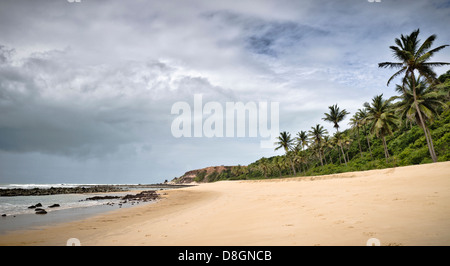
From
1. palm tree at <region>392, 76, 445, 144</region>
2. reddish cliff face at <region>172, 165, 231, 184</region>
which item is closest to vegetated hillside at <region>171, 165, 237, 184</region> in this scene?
reddish cliff face at <region>172, 165, 231, 184</region>

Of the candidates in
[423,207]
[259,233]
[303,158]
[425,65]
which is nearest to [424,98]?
[425,65]

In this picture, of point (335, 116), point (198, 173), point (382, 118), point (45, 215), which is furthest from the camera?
point (198, 173)

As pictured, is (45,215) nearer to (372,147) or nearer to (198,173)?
(372,147)

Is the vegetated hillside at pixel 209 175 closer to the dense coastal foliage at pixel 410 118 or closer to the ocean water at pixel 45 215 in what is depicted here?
the dense coastal foliage at pixel 410 118

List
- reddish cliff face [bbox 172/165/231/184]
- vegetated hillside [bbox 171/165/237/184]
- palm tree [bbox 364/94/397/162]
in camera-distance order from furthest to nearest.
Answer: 1. reddish cliff face [bbox 172/165/231/184]
2. vegetated hillside [bbox 171/165/237/184]
3. palm tree [bbox 364/94/397/162]

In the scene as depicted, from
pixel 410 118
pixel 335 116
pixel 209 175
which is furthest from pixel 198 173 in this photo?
pixel 410 118

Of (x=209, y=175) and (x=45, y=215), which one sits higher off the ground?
(x=45, y=215)

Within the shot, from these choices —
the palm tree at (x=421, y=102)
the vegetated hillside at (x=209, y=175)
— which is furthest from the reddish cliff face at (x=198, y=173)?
the palm tree at (x=421, y=102)

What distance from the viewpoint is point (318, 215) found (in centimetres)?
667

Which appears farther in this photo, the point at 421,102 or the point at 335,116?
the point at 335,116

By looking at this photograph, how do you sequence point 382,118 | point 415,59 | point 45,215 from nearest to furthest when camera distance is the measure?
1. point 45,215
2. point 415,59
3. point 382,118

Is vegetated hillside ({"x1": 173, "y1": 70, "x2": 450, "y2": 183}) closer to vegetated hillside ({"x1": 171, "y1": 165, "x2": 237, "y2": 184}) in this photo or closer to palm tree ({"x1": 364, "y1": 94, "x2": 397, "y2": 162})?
palm tree ({"x1": 364, "y1": 94, "x2": 397, "y2": 162})

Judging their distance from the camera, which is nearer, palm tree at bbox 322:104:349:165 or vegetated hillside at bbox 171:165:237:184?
palm tree at bbox 322:104:349:165
